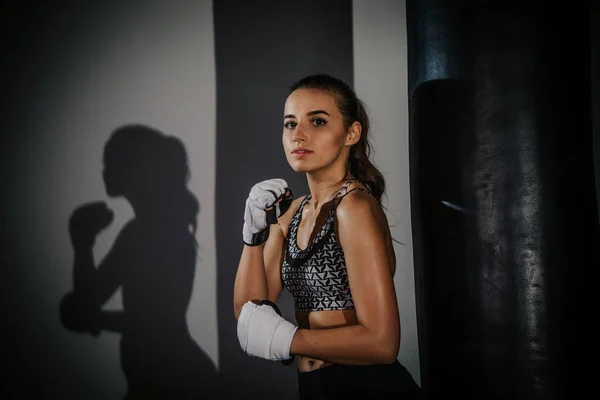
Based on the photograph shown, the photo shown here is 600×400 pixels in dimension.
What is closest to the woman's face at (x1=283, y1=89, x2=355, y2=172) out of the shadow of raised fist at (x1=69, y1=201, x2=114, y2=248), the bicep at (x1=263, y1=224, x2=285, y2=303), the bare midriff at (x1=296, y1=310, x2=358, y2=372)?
the bicep at (x1=263, y1=224, x2=285, y2=303)

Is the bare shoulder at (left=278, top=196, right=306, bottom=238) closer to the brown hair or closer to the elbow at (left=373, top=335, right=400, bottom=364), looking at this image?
the brown hair

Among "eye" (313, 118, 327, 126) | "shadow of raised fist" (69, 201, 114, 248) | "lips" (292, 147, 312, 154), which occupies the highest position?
"eye" (313, 118, 327, 126)

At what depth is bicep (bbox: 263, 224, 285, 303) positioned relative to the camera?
138 cm

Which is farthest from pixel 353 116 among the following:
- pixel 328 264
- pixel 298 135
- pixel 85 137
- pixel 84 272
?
pixel 84 272

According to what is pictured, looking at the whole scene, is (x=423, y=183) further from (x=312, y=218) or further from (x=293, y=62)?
(x=293, y=62)

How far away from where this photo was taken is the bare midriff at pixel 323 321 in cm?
109

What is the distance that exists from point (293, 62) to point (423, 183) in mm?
841

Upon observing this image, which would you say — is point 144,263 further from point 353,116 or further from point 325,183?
point 353,116

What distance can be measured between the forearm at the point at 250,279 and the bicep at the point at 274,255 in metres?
0.08

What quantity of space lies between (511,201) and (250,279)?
2.58 feet

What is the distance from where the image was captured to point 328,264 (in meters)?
1.09

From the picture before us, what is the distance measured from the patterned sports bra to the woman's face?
126mm

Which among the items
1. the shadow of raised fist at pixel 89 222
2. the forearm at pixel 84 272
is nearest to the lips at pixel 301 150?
the shadow of raised fist at pixel 89 222

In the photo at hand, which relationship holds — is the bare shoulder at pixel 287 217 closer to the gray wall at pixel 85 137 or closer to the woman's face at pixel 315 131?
the woman's face at pixel 315 131
